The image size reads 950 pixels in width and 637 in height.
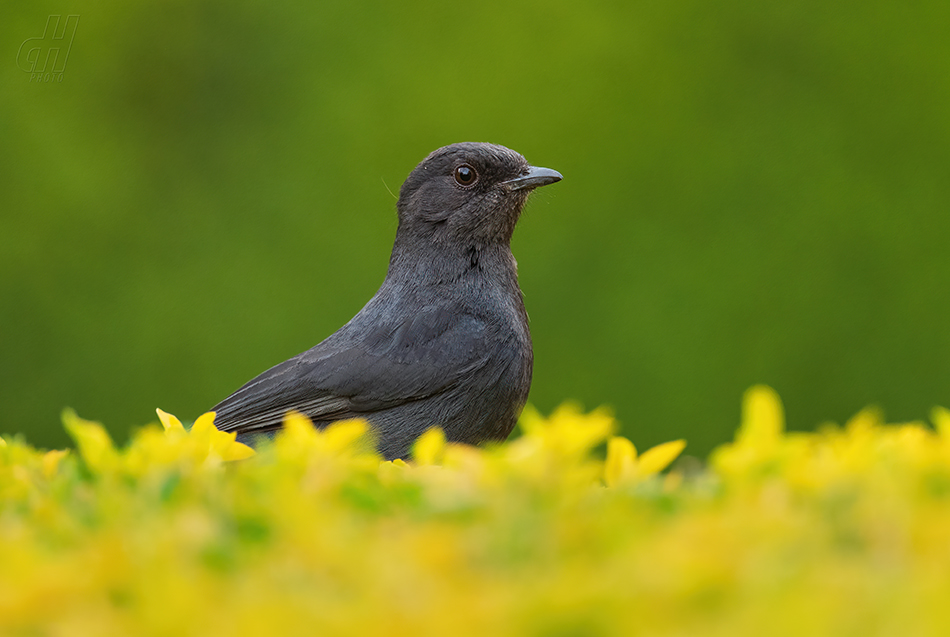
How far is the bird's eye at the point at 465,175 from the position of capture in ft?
14.9

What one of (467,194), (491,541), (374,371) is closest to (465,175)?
(467,194)

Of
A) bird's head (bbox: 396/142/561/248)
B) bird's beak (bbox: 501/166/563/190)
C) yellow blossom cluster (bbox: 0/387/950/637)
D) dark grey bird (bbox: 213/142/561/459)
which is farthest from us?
bird's beak (bbox: 501/166/563/190)

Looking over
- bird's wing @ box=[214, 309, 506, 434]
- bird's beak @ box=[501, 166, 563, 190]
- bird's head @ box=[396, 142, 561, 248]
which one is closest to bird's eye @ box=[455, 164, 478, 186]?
bird's head @ box=[396, 142, 561, 248]

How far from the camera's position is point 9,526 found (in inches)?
64.9

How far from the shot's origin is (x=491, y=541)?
57.0 inches

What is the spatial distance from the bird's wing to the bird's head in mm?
406

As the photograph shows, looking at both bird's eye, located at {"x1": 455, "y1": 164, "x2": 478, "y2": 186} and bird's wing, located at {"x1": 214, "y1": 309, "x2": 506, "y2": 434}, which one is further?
bird's eye, located at {"x1": 455, "y1": 164, "x2": 478, "y2": 186}

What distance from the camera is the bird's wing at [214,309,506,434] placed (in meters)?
4.07

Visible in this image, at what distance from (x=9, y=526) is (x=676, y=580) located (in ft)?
3.57

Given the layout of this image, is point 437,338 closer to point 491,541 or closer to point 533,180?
point 533,180

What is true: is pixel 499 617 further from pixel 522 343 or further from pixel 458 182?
pixel 458 182

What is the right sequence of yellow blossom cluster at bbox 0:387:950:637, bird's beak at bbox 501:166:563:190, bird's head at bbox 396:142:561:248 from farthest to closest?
bird's beak at bbox 501:166:563:190 < bird's head at bbox 396:142:561:248 < yellow blossom cluster at bbox 0:387:950:637

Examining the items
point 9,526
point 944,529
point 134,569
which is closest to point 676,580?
point 944,529

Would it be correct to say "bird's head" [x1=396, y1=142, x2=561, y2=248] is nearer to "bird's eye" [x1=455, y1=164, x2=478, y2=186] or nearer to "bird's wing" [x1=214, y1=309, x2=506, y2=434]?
"bird's eye" [x1=455, y1=164, x2=478, y2=186]
